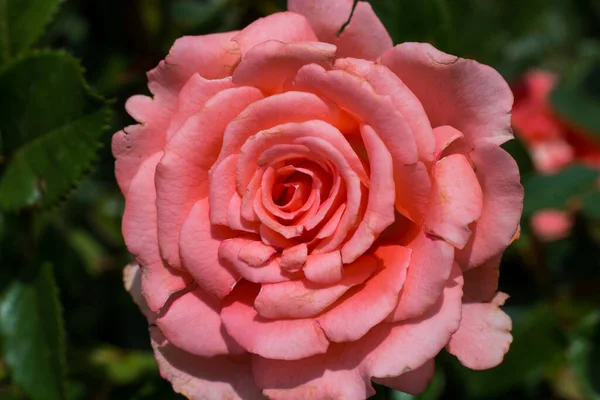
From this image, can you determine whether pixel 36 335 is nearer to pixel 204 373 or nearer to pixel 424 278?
pixel 204 373

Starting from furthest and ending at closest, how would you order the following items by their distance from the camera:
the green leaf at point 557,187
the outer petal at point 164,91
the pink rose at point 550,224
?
the pink rose at point 550,224 → the green leaf at point 557,187 → the outer petal at point 164,91

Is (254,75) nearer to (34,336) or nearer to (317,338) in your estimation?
(317,338)

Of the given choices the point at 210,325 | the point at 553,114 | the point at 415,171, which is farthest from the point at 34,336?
the point at 553,114

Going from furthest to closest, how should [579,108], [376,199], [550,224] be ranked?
1. [550,224]
2. [579,108]
3. [376,199]

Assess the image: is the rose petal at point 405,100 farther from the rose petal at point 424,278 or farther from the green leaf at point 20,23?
the green leaf at point 20,23

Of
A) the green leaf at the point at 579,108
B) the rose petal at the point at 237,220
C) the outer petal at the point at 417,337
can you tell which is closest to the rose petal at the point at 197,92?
the rose petal at the point at 237,220

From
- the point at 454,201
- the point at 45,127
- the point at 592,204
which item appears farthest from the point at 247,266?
the point at 592,204

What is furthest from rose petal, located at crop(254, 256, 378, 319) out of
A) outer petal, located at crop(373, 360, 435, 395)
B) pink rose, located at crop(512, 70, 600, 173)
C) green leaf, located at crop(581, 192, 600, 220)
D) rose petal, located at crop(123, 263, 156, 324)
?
pink rose, located at crop(512, 70, 600, 173)
